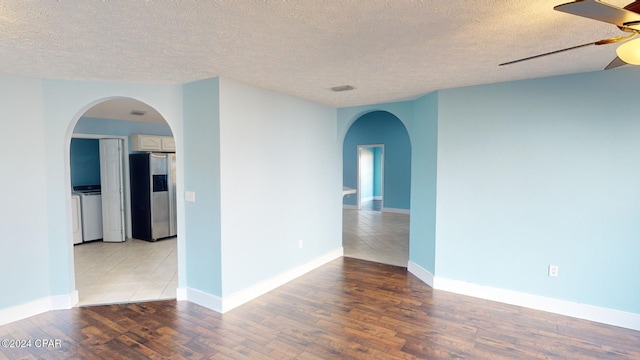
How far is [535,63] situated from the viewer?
104 inches

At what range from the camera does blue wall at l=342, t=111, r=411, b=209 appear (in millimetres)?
8875

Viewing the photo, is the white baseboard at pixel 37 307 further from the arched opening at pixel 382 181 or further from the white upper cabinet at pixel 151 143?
the arched opening at pixel 382 181

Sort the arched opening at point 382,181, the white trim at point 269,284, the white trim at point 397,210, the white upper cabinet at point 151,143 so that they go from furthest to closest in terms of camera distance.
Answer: the white trim at point 397,210 → the arched opening at point 382,181 → the white upper cabinet at point 151,143 → the white trim at point 269,284

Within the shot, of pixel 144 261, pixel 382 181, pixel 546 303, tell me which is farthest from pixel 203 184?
pixel 382 181

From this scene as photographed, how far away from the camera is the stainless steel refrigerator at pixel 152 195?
5.68 metres

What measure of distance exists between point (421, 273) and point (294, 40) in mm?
3142

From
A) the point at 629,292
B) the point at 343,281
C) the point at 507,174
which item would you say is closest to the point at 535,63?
the point at 507,174

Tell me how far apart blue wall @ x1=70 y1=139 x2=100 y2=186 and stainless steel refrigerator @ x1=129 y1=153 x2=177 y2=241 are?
1001 mm

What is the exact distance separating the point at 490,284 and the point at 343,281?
1.62 meters

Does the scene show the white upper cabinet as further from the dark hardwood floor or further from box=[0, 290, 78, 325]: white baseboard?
the dark hardwood floor

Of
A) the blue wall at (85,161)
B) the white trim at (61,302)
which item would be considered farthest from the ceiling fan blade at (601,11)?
the blue wall at (85,161)

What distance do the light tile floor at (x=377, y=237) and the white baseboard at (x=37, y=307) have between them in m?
3.46

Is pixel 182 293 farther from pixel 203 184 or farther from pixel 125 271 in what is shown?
pixel 125 271

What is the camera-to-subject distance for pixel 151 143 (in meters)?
5.96
